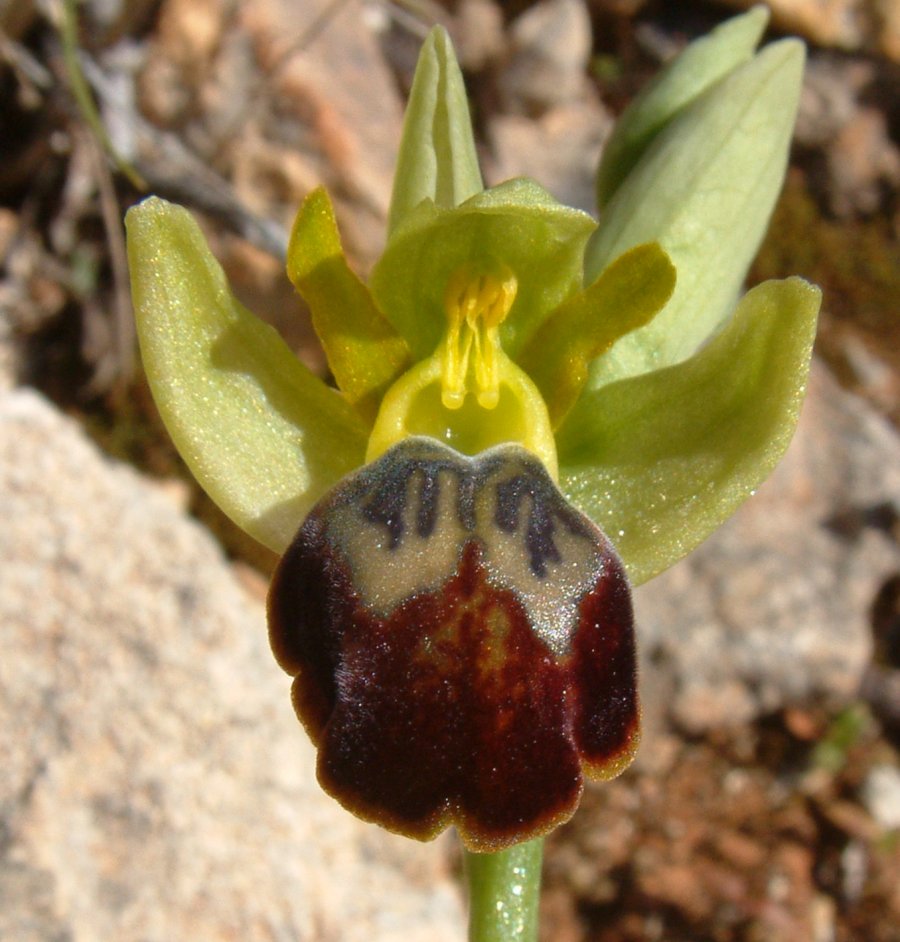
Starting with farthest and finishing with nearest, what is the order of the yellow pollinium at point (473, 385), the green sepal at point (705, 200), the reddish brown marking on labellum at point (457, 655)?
1. the green sepal at point (705, 200)
2. the yellow pollinium at point (473, 385)
3. the reddish brown marking on labellum at point (457, 655)

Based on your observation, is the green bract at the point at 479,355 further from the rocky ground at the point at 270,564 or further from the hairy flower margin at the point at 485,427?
the rocky ground at the point at 270,564

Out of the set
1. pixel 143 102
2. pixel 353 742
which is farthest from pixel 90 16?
pixel 353 742

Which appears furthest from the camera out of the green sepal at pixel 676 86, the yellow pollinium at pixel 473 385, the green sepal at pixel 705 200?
the green sepal at pixel 676 86

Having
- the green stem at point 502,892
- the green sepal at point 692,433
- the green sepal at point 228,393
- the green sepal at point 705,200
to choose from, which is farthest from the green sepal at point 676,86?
the green stem at point 502,892

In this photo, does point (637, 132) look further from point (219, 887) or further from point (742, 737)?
point (742, 737)

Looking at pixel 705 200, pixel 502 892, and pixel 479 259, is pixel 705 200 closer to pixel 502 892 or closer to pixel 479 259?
pixel 479 259

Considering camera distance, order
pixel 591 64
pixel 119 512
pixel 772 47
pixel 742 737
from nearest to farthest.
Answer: pixel 772 47 < pixel 119 512 < pixel 742 737 < pixel 591 64

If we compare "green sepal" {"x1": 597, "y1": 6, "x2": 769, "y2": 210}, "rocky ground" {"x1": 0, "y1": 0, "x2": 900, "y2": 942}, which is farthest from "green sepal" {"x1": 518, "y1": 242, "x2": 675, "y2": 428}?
"rocky ground" {"x1": 0, "y1": 0, "x2": 900, "y2": 942}
